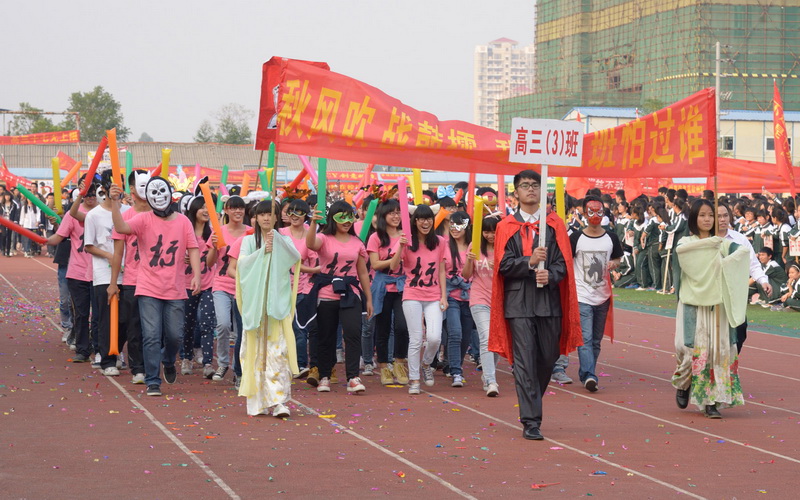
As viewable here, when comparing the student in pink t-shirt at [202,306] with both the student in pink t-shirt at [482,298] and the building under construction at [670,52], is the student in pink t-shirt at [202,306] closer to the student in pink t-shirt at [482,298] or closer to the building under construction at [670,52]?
the student in pink t-shirt at [482,298]

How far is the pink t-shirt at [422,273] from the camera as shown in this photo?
32.8 feet

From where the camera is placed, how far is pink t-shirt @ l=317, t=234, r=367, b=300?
976 centimetres

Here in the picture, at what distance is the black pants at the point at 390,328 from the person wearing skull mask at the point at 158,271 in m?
1.84

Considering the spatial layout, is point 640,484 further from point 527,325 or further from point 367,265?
point 367,265

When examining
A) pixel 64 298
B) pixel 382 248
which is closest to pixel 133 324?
pixel 382 248

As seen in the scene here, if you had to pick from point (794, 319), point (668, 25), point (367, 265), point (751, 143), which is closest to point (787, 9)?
point (668, 25)

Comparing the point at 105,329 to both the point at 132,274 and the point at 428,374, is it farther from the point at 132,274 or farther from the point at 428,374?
the point at 428,374

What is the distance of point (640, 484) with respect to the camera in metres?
6.39

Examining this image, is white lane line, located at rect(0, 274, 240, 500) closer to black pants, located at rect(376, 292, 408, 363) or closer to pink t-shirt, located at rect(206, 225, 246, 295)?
pink t-shirt, located at rect(206, 225, 246, 295)

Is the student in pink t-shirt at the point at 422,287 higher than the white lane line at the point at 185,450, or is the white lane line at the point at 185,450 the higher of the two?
the student in pink t-shirt at the point at 422,287

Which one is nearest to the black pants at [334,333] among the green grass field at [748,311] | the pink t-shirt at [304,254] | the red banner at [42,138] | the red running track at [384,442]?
the red running track at [384,442]

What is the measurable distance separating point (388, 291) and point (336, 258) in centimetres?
83

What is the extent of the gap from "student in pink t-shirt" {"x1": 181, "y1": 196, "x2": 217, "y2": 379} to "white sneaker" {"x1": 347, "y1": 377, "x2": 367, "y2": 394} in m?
1.55

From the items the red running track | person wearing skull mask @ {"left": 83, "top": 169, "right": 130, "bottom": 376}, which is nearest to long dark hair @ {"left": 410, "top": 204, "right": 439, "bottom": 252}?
the red running track
